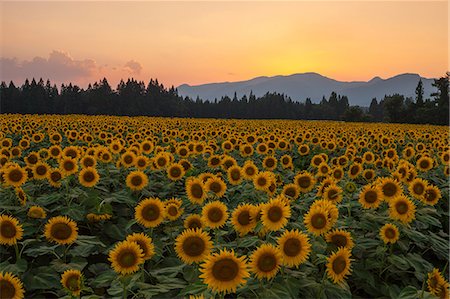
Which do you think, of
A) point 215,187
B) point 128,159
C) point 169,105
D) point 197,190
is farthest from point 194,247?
point 169,105

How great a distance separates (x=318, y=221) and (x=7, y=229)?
11.6 ft

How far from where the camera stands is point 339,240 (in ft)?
13.8

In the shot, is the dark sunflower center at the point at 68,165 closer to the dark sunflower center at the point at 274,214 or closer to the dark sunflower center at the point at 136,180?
the dark sunflower center at the point at 136,180

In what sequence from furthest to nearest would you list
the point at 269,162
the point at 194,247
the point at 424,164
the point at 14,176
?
1. the point at 269,162
2. the point at 424,164
3. the point at 14,176
4. the point at 194,247

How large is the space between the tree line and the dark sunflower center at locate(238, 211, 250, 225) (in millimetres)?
69289

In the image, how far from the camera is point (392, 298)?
4.07 metres

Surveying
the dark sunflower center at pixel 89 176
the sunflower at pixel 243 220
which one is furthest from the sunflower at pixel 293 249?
the dark sunflower center at pixel 89 176

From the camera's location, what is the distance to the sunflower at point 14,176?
6379 mm

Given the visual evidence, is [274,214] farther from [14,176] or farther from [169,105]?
[169,105]

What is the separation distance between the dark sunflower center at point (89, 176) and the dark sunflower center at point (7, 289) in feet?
10.6

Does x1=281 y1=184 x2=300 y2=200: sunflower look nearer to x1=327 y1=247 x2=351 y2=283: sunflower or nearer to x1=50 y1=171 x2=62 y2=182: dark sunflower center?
x1=327 y1=247 x2=351 y2=283: sunflower

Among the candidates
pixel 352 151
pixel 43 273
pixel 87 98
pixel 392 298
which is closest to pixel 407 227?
pixel 392 298

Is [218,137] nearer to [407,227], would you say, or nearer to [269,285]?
[407,227]

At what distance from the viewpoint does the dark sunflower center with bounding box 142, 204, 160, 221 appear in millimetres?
5023
